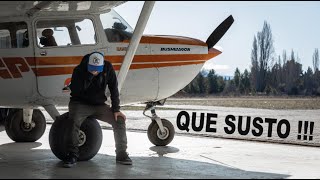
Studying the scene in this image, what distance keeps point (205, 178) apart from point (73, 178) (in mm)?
1500

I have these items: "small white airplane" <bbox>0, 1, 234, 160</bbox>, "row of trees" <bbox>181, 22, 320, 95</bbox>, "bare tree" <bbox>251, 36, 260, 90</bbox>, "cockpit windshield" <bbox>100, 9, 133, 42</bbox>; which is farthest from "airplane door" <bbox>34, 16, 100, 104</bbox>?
"bare tree" <bbox>251, 36, 260, 90</bbox>

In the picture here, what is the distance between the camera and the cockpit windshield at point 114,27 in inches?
349

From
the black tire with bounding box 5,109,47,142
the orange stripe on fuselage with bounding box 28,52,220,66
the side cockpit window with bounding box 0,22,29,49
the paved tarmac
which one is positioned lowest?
the paved tarmac

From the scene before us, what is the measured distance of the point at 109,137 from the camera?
12.0m

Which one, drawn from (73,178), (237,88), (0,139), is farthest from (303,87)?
(73,178)

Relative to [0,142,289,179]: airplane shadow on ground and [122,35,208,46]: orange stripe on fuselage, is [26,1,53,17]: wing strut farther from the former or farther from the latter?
[0,142,289,179]: airplane shadow on ground

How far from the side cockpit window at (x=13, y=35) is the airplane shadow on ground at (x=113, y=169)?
1714mm

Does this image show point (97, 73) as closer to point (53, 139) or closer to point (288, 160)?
point (53, 139)

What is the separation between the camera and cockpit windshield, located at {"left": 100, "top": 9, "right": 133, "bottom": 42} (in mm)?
8875

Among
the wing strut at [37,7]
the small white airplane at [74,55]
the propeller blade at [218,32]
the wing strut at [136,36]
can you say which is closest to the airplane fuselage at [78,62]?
the small white airplane at [74,55]

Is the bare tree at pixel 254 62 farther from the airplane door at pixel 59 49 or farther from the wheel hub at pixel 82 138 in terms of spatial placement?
the wheel hub at pixel 82 138

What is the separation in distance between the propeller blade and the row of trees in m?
4.22

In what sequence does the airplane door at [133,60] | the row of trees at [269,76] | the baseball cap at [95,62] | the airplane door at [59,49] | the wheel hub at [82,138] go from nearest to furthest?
the baseball cap at [95,62] < the wheel hub at [82,138] < the airplane door at [59,49] < the airplane door at [133,60] < the row of trees at [269,76]

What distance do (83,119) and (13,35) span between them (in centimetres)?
193
